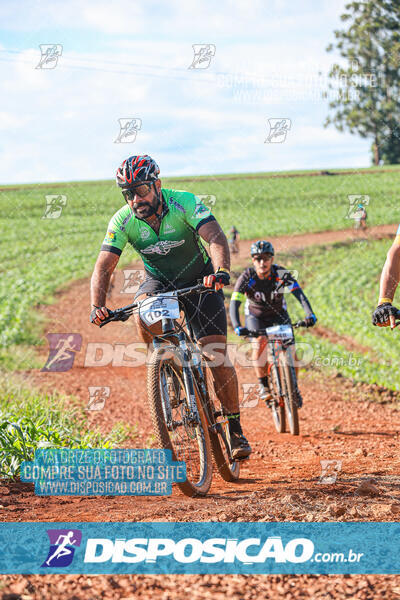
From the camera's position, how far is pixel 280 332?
306 inches

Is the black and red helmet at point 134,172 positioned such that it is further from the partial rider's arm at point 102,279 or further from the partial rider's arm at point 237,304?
the partial rider's arm at point 237,304

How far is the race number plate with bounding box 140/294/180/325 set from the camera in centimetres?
464

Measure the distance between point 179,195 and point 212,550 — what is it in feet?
9.50

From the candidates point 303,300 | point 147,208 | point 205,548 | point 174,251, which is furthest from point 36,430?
point 303,300

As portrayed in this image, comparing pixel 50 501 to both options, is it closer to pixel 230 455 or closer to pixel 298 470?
pixel 230 455

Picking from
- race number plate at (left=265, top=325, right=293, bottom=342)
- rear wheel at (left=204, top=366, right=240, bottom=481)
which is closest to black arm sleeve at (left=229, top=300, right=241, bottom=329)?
race number plate at (left=265, top=325, right=293, bottom=342)

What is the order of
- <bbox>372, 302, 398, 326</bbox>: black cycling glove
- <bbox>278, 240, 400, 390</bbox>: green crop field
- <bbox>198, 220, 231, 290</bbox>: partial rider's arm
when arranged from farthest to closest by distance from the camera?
<bbox>278, 240, 400, 390</bbox>: green crop field → <bbox>198, 220, 231, 290</bbox>: partial rider's arm → <bbox>372, 302, 398, 326</bbox>: black cycling glove

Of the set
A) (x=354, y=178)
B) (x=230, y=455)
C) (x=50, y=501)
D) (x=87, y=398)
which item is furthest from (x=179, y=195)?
(x=354, y=178)

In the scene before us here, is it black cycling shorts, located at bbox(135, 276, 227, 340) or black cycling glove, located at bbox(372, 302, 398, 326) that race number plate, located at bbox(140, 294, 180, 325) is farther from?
black cycling glove, located at bbox(372, 302, 398, 326)

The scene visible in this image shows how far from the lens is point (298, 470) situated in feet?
18.8

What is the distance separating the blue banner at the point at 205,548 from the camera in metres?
3.14

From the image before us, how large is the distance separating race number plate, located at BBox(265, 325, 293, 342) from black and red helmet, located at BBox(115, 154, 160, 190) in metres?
3.44

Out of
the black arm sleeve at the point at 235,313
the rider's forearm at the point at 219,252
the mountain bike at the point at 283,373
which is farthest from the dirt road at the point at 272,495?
the rider's forearm at the point at 219,252

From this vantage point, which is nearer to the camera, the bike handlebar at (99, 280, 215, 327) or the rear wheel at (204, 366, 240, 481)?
the bike handlebar at (99, 280, 215, 327)
